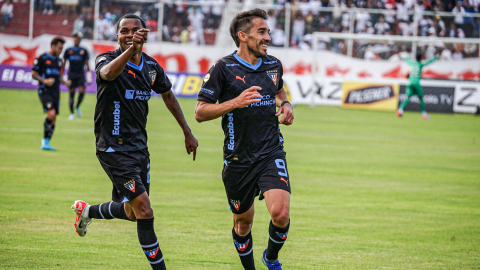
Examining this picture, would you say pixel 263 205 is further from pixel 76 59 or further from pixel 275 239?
pixel 76 59

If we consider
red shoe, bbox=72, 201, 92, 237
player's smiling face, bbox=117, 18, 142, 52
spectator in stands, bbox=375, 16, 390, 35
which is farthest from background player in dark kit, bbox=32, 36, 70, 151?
spectator in stands, bbox=375, 16, 390, 35

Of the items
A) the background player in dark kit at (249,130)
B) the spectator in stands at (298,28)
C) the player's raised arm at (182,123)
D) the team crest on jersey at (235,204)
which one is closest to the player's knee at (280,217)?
the background player in dark kit at (249,130)

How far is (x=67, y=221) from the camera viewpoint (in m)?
8.16

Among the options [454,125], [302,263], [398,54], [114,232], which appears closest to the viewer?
[302,263]

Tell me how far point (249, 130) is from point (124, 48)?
53.3 inches

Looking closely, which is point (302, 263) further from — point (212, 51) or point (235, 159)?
point (212, 51)

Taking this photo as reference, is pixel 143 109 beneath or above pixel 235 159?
above

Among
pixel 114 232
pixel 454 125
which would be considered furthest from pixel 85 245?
pixel 454 125

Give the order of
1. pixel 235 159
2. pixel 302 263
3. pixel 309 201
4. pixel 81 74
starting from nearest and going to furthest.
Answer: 1. pixel 235 159
2. pixel 302 263
3. pixel 309 201
4. pixel 81 74

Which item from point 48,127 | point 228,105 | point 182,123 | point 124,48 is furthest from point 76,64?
point 228,105

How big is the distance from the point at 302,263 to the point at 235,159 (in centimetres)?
147

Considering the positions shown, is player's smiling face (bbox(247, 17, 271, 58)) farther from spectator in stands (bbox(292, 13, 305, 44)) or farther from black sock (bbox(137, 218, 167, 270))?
spectator in stands (bbox(292, 13, 305, 44))

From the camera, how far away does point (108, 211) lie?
6.68m

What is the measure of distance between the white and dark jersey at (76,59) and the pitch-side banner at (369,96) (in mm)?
14807
